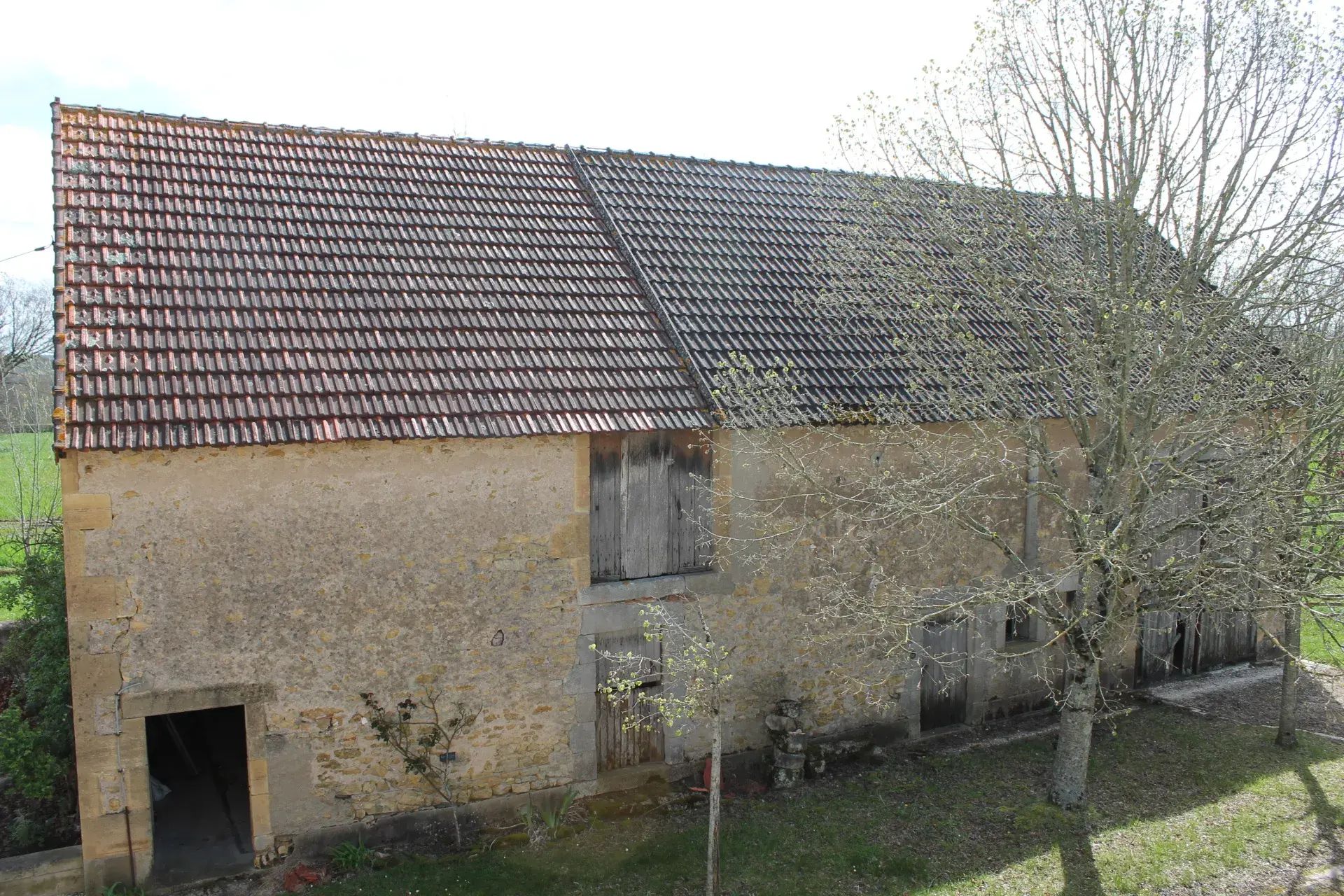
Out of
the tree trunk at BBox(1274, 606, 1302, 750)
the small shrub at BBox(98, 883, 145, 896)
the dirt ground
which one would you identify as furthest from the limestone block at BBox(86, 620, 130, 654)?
the dirt ground

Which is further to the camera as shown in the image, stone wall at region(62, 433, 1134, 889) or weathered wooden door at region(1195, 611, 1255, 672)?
weathered wooden door at region(1195, 611, 1255, 672)

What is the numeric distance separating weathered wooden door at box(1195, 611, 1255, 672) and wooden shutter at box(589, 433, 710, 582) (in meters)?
8.41

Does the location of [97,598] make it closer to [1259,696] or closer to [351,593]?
[351,593]

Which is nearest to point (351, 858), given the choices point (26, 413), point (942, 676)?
point (942, 676)

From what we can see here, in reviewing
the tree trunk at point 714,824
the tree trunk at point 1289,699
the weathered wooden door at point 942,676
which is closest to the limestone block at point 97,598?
the tree trunk at point 714,824

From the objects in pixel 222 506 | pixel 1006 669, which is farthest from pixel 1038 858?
pixel 222 506

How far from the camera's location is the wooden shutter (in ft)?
28.3

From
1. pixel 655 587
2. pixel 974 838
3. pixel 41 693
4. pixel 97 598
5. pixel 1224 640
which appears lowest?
pixel 974 838

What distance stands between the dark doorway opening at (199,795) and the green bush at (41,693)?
2.58 ft

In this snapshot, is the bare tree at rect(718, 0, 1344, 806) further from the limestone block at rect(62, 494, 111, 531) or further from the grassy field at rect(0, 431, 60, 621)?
the grassy field at rect(0, 431, 60, 621)

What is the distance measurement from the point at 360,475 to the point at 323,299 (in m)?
1.87

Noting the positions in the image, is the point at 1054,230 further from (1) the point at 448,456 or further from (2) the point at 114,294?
(2) the point at 114,294

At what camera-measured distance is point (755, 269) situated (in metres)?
10.7

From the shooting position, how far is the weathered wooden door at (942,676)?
10.6 m
